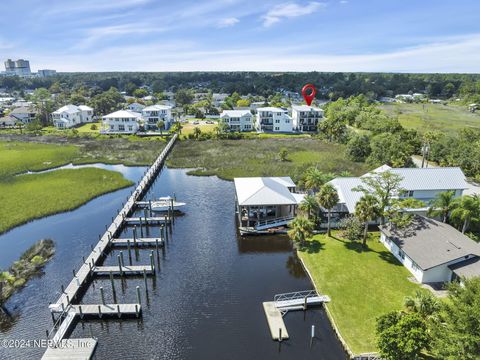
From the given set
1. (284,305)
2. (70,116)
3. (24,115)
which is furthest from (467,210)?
(24,115)

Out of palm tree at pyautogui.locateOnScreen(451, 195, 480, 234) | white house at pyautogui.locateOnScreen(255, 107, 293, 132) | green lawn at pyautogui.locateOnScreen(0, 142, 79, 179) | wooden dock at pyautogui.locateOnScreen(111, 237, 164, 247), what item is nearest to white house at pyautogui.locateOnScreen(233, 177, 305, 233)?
wooden dock at pyautogui.locateOnScreen(111, 237, 164, 247)

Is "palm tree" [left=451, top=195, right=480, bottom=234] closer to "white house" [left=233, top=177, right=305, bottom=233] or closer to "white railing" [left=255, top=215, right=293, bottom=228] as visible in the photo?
"white house" [left=233, top=177, right=305, bottom=233]

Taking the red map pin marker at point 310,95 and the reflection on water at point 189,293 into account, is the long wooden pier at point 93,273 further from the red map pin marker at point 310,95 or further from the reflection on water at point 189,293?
the red map pin marker at point 310,95

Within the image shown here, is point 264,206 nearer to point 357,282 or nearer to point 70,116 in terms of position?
point 357,282

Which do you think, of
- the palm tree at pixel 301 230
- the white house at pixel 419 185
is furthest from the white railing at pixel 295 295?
the white house at pixel 419 185

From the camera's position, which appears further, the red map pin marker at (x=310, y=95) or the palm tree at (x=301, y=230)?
the red map pin marker at (x=310, y=95)

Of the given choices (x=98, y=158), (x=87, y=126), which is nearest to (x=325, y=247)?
(x=98, y=158)
